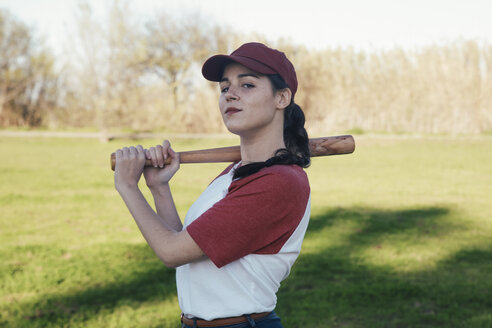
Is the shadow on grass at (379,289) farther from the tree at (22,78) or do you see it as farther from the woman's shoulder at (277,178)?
the tree at (22,78)

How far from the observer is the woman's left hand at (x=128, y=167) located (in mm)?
1735

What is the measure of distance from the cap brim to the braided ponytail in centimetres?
7

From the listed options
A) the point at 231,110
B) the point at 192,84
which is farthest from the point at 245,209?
the point at 192,84

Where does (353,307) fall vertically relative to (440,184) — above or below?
above

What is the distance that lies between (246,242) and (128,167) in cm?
50

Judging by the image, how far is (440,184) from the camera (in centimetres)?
1084

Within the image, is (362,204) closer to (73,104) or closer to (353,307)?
(353,307)

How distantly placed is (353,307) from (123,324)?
193 centimetres

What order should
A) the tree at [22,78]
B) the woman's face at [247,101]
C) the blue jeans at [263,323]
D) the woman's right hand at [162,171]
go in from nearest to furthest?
1. the blue jeans at [263,323]
2. the woman's face at [247,101]
3. the woman's right hand at [162,171]
4. the tree at [22,78]

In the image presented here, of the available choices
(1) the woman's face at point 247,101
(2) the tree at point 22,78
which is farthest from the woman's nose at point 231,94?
(2) the tree at point 22,78

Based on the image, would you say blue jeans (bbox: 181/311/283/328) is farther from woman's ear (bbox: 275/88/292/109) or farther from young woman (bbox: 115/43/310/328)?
woman's ear (bbox: 275/88/292/109)

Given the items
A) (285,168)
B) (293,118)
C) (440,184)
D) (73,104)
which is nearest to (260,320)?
(285,168)

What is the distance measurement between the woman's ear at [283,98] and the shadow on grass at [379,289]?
2733mm

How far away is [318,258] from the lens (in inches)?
227
